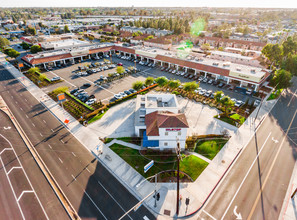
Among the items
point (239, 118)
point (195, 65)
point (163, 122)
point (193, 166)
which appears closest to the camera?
point (193, 166)

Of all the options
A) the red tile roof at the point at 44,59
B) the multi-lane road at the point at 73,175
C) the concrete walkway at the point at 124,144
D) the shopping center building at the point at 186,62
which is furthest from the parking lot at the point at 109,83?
the concrete walkway at the point at 124,144

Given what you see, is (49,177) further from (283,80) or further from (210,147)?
(283,80)

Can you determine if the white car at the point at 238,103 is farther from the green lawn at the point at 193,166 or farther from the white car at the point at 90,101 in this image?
the white car at the point at 90,101

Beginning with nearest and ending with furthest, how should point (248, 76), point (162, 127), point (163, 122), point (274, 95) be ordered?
1. point (162, 127)
2. point (163, 122)
3. point (274, 95)
4. point (248, 76)

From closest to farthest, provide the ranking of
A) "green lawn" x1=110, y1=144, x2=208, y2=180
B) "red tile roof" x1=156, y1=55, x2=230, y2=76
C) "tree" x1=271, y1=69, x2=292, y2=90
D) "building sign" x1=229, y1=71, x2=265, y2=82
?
"green lawn" x1=110, y1=144, x2=208, y2=180
"tree" x1=271, y1=69, x2=292, y2=90
"building sign" x1=229, y1=71, x2=265, y2=82
"red tile roof" x1=156, y1=55, x2=230, y2=76

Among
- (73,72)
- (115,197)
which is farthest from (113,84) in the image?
(115,197)

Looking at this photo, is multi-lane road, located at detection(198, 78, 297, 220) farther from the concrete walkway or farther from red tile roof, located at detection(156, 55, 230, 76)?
red tile roof, located at detection(156, 55, 230, 76)

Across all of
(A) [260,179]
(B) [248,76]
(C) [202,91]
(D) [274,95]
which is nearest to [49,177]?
(A) [260,179]

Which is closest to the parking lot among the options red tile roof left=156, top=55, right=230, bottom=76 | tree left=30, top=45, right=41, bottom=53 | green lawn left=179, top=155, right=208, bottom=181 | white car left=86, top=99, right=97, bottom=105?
white car left=86, top=99, right=97, bottom=105
